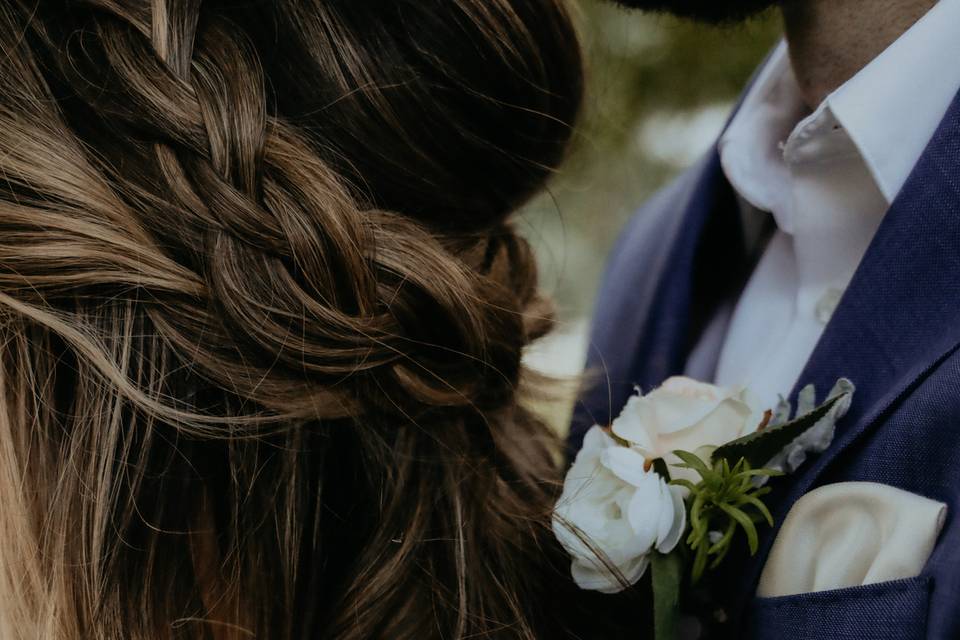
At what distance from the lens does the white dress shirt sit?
41.6 inches

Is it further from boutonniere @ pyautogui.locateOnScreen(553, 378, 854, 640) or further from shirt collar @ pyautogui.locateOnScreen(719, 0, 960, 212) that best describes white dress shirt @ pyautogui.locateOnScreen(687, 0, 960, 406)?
boutonniere @ pyautogui.locateOnScreen(553, 378, 854, 640)

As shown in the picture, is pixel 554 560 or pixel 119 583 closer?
pixel 119 583

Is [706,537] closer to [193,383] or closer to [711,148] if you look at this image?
[193,383]

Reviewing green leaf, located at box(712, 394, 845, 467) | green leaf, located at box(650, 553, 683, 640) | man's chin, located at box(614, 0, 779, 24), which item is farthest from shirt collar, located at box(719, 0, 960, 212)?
green leaf, located at box(650, 553, 683, 640)

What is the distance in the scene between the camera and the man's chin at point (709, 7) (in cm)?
125

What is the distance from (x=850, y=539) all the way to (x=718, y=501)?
143 mm

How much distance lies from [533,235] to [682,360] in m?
0.43

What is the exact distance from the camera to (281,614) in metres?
0.98

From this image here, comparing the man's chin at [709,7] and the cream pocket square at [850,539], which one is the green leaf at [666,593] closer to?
the cream pocket square at [850,539]

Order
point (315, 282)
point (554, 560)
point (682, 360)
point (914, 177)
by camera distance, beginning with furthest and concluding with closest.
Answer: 1. point (682, 360)
2. point (554, 560)
3. point (914, 177)
4. point (315, 282)

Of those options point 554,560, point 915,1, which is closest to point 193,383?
point 554,560

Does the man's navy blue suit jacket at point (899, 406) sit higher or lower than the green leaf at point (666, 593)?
higher

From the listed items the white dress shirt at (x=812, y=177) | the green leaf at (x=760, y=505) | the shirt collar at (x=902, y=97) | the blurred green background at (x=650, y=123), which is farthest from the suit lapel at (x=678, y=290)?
the blurred green background at (x=650, y=123)

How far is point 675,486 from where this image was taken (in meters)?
0.97
